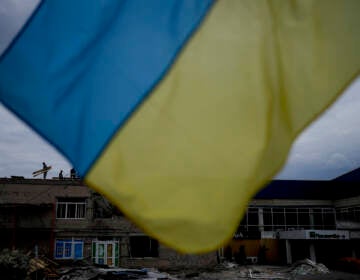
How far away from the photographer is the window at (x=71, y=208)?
32312mm

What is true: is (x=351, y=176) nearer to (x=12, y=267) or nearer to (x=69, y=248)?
(x=69, y=248)

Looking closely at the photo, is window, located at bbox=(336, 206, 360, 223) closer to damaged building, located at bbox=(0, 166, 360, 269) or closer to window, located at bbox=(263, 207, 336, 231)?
damaged building, located at bbox=(0, 166, 360, 269)

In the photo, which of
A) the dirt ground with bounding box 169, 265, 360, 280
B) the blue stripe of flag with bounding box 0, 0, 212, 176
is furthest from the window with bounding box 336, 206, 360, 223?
the blue stripe of flag with bounding box 0, 0, 212, 176

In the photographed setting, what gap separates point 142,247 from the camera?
32.4 meters

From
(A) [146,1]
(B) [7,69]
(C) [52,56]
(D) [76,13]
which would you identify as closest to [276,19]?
(A) [146,1]

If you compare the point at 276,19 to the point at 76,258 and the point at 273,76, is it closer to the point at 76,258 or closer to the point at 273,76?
the point at 273,76

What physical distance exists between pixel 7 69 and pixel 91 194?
2947cm

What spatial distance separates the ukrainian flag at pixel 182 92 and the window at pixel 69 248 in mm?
29411

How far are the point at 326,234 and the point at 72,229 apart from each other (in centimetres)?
1881

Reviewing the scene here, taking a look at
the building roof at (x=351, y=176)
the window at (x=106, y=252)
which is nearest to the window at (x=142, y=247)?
the window at (x=106, y=252)

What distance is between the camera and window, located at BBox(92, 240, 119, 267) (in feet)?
104

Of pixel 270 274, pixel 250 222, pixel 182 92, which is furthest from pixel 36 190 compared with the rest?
pixel 182 92

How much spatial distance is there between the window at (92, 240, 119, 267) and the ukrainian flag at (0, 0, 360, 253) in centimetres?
2966

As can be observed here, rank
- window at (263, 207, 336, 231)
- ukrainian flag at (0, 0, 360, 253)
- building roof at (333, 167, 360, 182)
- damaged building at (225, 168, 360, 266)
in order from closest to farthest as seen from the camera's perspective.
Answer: ukrainian flag at (0, 0, 360, 253) < damaged building at (225, 168, 360, 266) < window at (263, 207, 336, 231) < building roof at (333, 167, 360, 182)
